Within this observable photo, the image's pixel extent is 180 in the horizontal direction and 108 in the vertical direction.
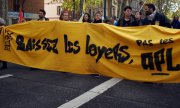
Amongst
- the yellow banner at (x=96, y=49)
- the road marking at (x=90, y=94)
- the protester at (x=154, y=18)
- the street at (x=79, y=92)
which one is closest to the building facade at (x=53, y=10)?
the yellow banner at (x=96, y=49)

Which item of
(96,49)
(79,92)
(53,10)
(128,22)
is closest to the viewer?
(79,92)

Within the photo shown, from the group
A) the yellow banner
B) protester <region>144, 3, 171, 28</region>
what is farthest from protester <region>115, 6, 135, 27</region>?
the yellow banner

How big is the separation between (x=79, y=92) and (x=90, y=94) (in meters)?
0.26

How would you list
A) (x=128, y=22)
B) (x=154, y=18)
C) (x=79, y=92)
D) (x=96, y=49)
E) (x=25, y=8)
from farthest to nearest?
1. (x=25, y=8)
2. (x=128, y=22)
3. (x=154, y=18)
4. (x=96, y=49)
5. (x=79, y=92)

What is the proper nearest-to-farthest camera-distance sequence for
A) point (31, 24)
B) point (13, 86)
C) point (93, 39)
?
point (13, 86)
point (93, 39)
point (31, 24)

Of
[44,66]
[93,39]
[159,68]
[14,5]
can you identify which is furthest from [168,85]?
[14,5]

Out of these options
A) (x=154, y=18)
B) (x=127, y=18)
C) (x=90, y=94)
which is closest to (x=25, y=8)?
(x=127, y=18)

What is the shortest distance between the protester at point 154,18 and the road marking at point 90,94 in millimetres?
1631

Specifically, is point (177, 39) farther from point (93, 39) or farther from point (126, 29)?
point (93, 39)

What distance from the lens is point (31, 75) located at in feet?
27.4

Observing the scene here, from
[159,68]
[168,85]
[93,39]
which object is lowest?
[168,85]

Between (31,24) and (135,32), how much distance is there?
3094mm

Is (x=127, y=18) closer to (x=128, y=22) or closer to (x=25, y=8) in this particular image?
(x=128, y=22)

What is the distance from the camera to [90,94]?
21.2ft
